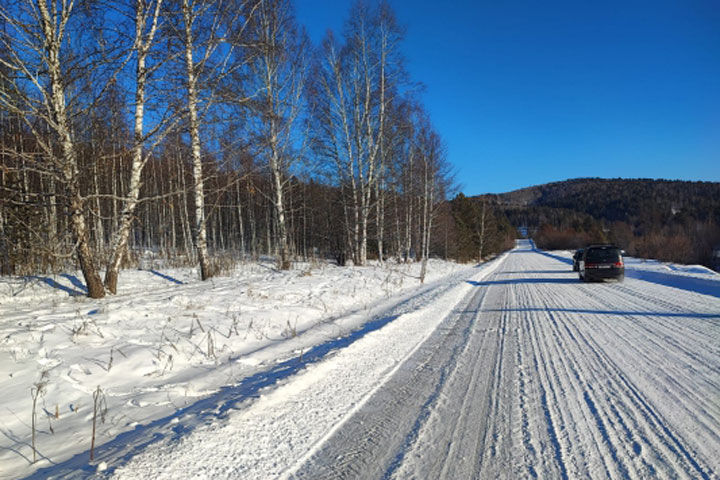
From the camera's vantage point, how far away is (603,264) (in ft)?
49.5

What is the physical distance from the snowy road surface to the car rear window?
1010 centimetres

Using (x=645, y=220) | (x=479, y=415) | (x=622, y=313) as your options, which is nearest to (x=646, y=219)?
(x=645, y=220)

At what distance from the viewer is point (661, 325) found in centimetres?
679

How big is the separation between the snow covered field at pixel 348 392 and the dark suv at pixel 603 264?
7.73 meters

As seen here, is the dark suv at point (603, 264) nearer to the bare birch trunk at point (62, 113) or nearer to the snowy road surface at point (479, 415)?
the snowy road surface at point (479, 415)

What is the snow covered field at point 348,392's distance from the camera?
8.53 feet

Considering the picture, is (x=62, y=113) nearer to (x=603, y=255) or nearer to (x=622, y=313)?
(x=622, y=313)

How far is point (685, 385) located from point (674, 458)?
6.07 feet

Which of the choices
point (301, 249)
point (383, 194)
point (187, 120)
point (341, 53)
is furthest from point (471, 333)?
point (301, 249)

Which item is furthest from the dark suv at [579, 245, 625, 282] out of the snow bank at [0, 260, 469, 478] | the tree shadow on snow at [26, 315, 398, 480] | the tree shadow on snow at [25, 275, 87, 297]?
the tree shadow on snow at [25, 275, 87, 297]

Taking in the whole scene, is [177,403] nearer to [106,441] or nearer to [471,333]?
[106,441]

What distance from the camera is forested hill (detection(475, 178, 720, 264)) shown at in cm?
3403

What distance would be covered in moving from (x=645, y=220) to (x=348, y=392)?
92.0 m

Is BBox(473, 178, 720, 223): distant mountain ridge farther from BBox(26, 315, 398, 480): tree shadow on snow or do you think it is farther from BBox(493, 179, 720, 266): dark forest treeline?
BBox(26, 315, 398, 480): tree shadow on snow
